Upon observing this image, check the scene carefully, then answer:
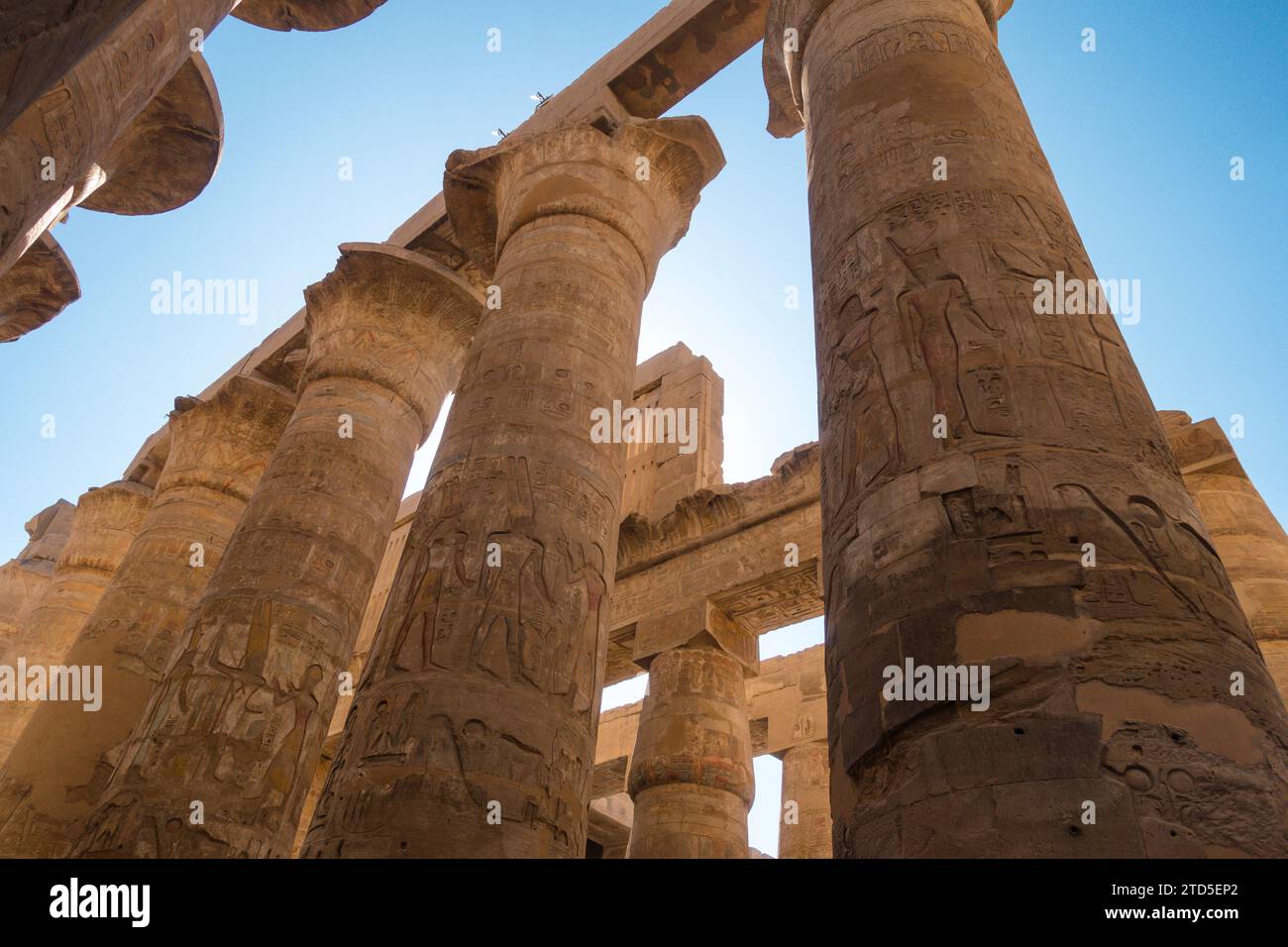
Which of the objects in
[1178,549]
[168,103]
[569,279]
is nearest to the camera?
[1178,549]

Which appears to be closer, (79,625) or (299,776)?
(299,776)

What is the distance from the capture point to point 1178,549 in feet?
9.53

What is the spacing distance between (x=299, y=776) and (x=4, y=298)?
5.41 meters

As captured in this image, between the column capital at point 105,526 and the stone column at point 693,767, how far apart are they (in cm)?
937

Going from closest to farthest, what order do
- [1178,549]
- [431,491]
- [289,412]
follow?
1. [1178,549]
2. [431,491]
3. [289,412]

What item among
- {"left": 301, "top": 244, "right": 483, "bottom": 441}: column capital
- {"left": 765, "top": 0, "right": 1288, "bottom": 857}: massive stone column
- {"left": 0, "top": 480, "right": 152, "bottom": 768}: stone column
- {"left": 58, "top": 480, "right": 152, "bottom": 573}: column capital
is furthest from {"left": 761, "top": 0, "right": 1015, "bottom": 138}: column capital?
{"left": 58, "top": 480, "right": 152, "bottom": 573}: column capital

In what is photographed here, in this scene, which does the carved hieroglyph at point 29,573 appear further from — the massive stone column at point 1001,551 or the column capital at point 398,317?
the massive stone column at point 1001,551

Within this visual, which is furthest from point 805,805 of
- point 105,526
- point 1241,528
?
point 105,526

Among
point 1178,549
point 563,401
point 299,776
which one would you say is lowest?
point 299,776

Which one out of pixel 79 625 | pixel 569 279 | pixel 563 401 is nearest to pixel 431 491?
pixel 563 401

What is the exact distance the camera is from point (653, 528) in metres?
11.7

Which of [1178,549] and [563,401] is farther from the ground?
[563,401]

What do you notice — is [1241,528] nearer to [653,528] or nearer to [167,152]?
[653,528]
